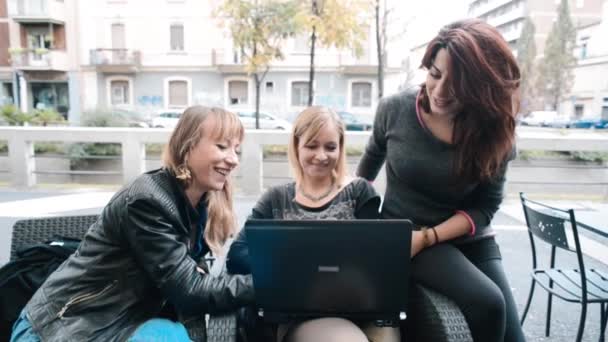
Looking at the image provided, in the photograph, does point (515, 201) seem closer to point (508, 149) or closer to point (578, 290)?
point (578, 290)

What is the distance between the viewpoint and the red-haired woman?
1516mm

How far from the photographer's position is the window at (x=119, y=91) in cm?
2323

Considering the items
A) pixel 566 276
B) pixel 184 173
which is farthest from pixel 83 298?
pixel 566 276

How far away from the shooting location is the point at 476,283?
1.52 m

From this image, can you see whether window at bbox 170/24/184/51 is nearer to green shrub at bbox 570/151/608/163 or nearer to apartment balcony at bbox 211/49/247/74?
apartment balcony at bbox 211/49/247/74

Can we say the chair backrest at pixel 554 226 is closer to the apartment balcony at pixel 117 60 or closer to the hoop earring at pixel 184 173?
the hoop earring at pixel 184 173

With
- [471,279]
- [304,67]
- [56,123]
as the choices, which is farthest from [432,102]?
[304,67]

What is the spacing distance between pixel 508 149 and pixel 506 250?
9.30 ft

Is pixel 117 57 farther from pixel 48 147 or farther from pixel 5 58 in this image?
pixel 48 147

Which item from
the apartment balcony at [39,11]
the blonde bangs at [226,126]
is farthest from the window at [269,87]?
the blonde bangs at [226,126]

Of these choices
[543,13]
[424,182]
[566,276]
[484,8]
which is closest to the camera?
[424,182]

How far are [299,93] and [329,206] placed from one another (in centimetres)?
2076

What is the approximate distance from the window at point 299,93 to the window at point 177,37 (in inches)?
247

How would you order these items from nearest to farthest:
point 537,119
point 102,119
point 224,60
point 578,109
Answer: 1. point 537,119
2. point 102,119
3. point 578,109
4. point 224,60
